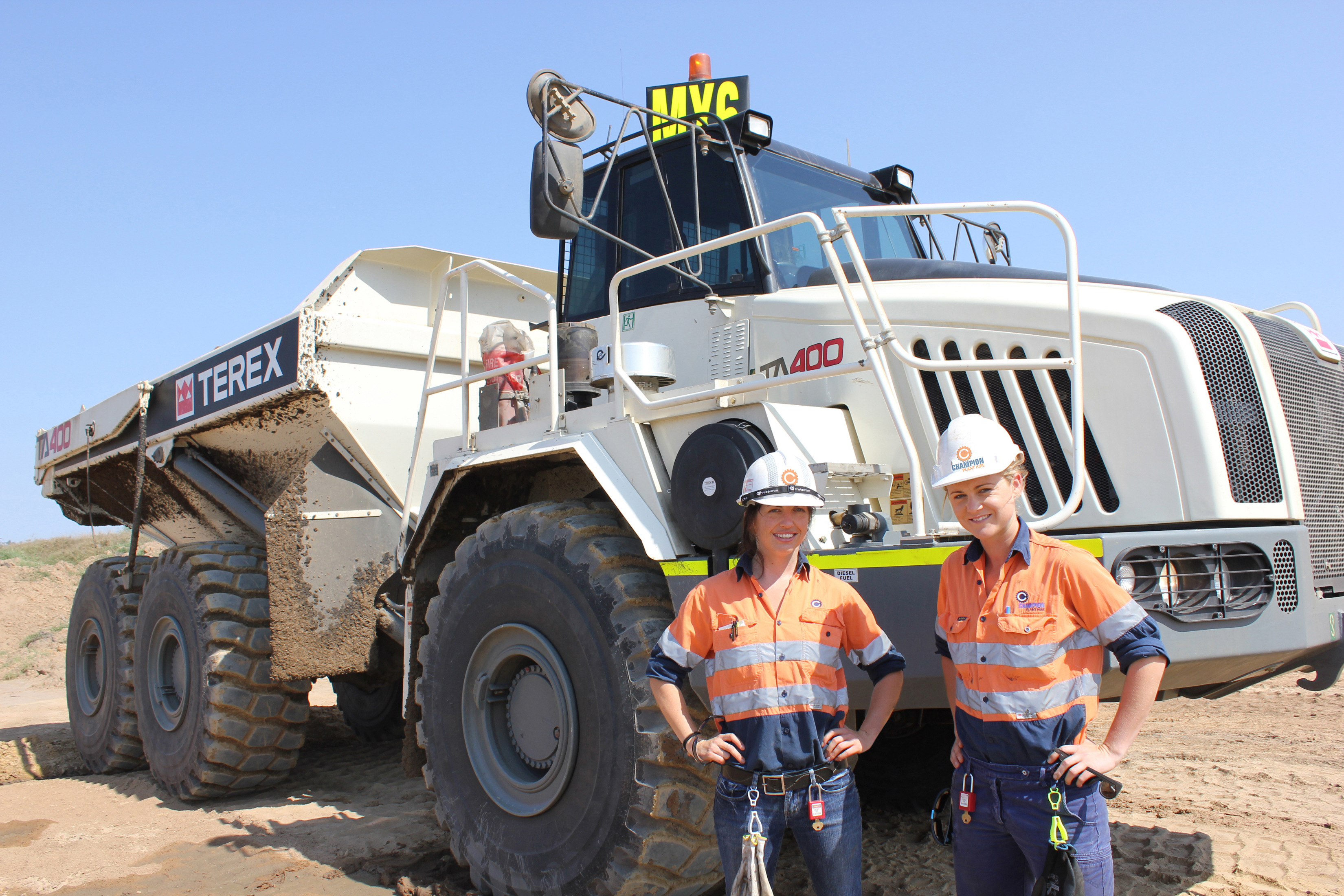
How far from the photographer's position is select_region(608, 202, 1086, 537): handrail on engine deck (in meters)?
2.86

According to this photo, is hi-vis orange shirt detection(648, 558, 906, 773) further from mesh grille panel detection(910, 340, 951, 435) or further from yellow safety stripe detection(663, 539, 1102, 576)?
mesh grille panel detection(910, 340, 951, 435)

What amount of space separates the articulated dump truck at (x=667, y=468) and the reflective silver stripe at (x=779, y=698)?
0.49m

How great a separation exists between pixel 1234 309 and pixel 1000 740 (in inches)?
70.6

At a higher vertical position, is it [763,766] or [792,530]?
[792,530]

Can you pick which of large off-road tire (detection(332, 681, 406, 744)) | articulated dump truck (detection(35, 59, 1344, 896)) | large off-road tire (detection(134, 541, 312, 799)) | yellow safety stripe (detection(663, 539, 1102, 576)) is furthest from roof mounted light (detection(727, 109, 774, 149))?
large off-road tire (detection(332, 681, 406, 744))

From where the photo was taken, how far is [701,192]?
438cm

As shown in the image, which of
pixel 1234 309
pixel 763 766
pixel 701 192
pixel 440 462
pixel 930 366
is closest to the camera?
pixel 763 766

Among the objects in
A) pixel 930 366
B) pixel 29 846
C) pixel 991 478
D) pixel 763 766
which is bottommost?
pixel 29 846

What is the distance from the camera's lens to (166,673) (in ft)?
22.4

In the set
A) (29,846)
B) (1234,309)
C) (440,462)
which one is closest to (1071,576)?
(1234,309)

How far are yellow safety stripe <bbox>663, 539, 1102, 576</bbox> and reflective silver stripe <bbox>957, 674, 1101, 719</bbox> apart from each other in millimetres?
453

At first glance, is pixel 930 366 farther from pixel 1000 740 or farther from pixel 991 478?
pixel 1000 740

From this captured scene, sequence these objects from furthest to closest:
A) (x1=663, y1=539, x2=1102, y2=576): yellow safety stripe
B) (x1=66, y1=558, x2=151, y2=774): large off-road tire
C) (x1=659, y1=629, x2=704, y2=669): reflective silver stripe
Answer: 1. (x1=66, y1=558, x2=151, y2=774): large off-road tire
2. (x1=663, y1=539, x2=1102, y2=576): yellow safety stripe
3. (x1=659, y1=629, x2=704, y2=669): reflective silver stripe

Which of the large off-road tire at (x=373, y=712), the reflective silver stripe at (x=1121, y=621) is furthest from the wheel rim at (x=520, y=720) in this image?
the large off-road tire at (x=373, y=712)
